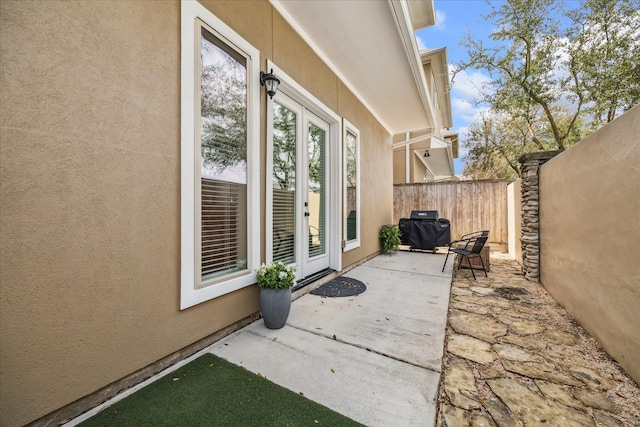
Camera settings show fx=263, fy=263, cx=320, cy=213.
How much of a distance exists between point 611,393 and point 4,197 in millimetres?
3764

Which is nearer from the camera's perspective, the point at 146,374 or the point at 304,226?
the point at 146,374

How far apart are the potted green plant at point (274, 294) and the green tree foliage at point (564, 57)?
6.54 m

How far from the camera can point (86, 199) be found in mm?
1562

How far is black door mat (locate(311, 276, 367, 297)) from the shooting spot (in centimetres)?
371

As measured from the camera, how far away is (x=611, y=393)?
177cm

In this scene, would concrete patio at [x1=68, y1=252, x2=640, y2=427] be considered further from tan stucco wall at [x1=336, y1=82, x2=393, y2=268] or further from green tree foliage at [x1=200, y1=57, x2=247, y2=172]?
tan stucco wall at [x1=336, y1=82, x2=393, y2=268]

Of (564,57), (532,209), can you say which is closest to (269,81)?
(532,209)

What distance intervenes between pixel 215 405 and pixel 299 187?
263cm

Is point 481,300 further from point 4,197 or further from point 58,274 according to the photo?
point 4,197

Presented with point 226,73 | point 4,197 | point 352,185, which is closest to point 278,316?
point 4,197

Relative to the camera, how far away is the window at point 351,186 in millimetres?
4875

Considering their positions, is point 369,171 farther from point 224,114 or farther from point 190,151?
point 190,151

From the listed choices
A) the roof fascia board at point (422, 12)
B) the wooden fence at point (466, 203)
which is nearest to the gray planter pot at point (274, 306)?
the roof fascia board at point (422, 12)

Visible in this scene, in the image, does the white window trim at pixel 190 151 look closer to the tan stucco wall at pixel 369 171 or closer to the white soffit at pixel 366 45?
the white soffit at pixel 366 45
